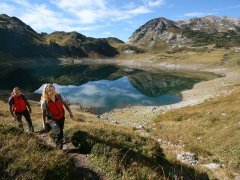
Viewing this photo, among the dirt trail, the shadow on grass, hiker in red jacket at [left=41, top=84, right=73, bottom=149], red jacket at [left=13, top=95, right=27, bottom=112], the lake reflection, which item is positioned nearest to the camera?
the dirt trail

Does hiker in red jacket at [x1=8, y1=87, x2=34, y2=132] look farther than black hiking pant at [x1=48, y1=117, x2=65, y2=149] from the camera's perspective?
Yes

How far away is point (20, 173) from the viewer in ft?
24.3

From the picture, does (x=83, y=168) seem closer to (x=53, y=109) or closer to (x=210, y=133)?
(x=53, y=109)

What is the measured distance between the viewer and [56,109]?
11891 millimetres

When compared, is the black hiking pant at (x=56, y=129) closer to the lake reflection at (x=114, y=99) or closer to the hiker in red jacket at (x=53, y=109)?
the hiker in red jacket at (x=53, y=109)

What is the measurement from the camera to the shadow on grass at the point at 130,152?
36.3 ft

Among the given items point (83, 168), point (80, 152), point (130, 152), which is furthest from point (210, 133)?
point (83, 168)

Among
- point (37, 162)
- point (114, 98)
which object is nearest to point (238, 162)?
point (37, 162)

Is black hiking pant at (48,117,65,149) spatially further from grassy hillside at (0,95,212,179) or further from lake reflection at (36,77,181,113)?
lake reflection at (36,77,181,113)

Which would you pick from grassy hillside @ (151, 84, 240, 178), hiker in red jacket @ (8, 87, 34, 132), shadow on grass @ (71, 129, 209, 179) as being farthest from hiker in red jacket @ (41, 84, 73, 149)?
grassy hillside @ (151, 84, 240, 178)

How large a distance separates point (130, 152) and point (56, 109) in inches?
134

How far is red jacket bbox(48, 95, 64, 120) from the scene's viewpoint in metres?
11.8

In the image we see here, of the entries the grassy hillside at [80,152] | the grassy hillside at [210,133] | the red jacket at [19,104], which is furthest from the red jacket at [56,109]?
the grassy hillside at [210,133]

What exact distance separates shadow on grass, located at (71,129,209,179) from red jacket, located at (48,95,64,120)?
3.89 ft
